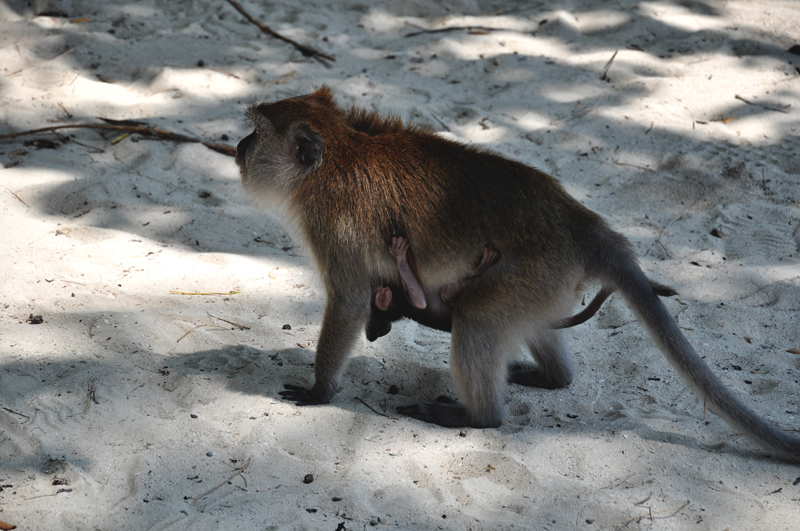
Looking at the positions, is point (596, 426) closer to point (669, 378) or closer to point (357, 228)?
point (669, 378)

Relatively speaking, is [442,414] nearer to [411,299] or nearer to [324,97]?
[411,299]

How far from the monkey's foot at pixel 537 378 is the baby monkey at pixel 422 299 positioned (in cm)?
45

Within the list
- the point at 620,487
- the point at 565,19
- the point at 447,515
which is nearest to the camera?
the point at 447,515

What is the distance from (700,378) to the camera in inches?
112

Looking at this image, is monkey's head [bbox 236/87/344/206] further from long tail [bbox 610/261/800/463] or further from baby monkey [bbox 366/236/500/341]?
long tail [bbox 610/261/800/463]

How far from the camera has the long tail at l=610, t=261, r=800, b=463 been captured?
2812mm

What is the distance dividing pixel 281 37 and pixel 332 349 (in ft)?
14.9

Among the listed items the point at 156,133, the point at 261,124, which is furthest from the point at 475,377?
the point at 156,133

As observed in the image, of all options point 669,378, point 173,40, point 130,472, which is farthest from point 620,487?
point 173,40

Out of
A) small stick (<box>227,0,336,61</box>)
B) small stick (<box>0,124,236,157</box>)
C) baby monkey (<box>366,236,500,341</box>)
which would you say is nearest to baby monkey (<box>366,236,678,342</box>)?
baby monkey (<box>366,236,500,341</box>)

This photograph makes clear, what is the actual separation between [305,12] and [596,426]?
19.1 ft

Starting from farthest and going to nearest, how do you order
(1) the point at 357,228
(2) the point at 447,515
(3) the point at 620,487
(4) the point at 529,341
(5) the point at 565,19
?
1. (5) the point at 565,19
2. (4) the point at 529,341
3. (1) the point at 357,228
4. (3) the point at 620,487
5. (2) the point at 447,515

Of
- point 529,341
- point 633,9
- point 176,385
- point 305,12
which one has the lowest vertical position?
point 176,385

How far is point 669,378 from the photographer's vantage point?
3691 millimetres
